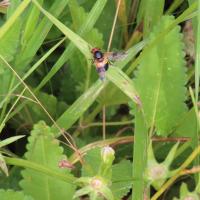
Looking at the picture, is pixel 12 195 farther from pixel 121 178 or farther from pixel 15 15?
pixel 15 15

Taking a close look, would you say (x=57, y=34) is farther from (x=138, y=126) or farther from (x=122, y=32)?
(x=138, y=126)

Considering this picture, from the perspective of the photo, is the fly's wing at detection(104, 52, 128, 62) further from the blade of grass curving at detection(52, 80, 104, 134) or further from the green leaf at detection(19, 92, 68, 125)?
the green leaf at detection(19, 92, 68, 125)

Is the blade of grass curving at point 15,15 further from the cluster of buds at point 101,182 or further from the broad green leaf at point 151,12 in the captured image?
the broad green leaf at point 151,12

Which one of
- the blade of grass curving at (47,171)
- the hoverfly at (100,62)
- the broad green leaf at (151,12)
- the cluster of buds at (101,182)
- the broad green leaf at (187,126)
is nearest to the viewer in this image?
the cluster of buds at (101,182)

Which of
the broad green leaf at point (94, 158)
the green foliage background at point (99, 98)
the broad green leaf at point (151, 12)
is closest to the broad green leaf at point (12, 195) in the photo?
the green foliage background at point (99, 98)

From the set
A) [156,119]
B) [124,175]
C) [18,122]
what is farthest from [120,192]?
[18,122]

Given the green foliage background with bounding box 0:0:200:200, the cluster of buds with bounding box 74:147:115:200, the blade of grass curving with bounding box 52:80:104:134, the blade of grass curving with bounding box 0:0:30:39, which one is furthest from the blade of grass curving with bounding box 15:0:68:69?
the cluster of buds with bounding box 74:147:115:200

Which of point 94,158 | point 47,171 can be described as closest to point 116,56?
point 94,158

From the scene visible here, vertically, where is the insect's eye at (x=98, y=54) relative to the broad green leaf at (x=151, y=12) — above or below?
below
